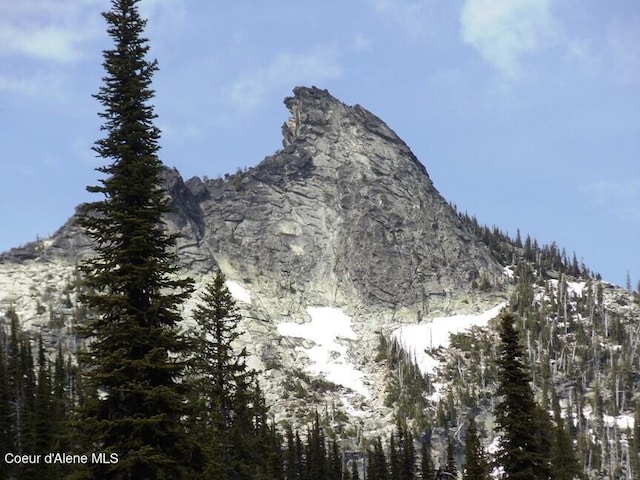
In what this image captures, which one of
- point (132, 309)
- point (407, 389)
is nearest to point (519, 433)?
point (132, 309)

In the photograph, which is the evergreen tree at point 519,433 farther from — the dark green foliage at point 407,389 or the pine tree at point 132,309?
the dark green foliage at point 407,389

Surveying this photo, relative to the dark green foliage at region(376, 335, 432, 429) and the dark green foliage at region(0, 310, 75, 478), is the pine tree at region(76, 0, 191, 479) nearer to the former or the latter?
the dark green foliage at region(0, 310, 75, 478)

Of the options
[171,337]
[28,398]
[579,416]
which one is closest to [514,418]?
[171,337]

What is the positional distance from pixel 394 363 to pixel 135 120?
177976 mm

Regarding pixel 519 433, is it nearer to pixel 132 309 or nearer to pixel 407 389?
pixel 132 309

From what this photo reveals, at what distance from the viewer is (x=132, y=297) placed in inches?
945

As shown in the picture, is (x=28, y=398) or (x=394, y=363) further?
(x=394, y=363)

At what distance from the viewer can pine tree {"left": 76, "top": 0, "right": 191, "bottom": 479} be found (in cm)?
2236

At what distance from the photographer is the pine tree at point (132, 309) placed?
22.4 metres

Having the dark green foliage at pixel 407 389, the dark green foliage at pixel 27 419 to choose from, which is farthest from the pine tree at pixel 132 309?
the dark green foliage at pixel 407 389

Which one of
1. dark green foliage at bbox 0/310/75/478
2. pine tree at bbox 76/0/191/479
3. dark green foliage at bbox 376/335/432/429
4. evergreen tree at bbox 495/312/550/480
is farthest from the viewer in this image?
dark green foliage at bbox 376/335/432/429

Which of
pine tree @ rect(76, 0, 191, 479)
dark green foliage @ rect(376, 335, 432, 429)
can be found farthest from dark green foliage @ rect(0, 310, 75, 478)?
dark green foliage @ rect(376, 335, 432, 429)

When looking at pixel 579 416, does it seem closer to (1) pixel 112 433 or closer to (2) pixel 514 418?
(2) pixel 514 418

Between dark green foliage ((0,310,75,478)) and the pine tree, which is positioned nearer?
the pine tree
